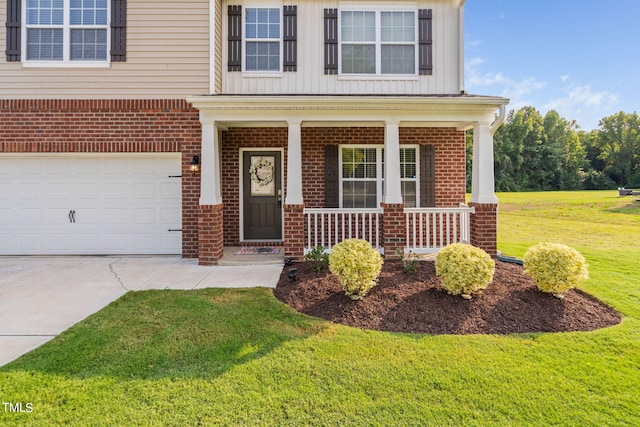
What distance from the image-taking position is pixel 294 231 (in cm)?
654

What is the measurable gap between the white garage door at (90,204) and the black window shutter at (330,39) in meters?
3.98

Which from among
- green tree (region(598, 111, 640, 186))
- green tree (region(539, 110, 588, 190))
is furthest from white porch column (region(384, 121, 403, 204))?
green tree (region(598, 111, 640, 186))

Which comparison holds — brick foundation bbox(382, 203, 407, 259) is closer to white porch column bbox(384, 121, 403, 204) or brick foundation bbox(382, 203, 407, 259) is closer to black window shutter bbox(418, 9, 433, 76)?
white porch column bbox(384, 121, 403, 204)

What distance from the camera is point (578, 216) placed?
1592 centimetres

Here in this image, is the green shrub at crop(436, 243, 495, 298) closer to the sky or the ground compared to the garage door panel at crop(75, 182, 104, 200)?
closer to the ground

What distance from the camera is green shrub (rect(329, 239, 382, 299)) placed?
14.1 ft

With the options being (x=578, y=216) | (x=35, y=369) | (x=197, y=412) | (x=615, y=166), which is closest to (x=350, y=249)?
(x=197, y=412)

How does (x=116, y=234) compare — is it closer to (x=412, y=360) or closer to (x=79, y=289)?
(x=79, y=289)

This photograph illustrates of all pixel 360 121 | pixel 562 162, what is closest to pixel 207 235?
pixel 360 121

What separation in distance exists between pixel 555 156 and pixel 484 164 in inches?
1842

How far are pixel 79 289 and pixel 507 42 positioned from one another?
31614mm

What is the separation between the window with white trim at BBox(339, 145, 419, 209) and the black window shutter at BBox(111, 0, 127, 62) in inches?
203

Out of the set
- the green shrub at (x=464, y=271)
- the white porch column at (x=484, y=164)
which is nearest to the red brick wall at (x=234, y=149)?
the white porch column at (x=484, y=164)

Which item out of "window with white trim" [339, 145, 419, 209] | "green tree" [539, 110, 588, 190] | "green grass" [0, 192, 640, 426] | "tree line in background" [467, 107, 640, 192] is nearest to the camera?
"green grass" [0, 192, 640, 426]
